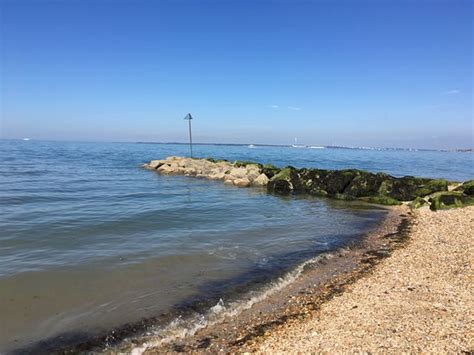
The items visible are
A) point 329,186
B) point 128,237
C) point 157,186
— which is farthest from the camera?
point 157,186

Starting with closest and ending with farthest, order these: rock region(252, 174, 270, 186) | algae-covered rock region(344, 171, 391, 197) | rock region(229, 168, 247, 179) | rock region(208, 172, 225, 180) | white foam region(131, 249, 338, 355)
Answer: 1. white foam region(131, 249, 338, 355)
2. algae-covered rock region(344, 171, 391, 197)
3. rock region(252, 174, 270, 186)
4. rock region(229, 168, 247, 179)
5. rock region(208, 172, 225, 180)

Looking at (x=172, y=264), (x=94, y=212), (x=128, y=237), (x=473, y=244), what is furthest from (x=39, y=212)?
(x=473, y=244)

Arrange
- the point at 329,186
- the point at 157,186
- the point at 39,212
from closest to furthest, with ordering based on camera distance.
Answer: the point at 39,212 → the point at 329,186 → the point at 157,186

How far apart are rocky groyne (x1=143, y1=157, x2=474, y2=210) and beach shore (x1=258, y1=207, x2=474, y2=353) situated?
9.79 metres

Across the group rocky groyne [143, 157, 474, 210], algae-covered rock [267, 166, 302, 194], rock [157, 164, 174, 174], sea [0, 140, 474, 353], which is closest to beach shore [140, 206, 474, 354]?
sea [0, 140, 474, 353]

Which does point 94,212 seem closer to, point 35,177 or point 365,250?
point 365,250

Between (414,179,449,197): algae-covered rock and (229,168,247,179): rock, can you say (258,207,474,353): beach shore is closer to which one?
(414,179,449,197): algae-covered rock

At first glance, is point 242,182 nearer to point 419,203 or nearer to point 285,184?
point 285,184

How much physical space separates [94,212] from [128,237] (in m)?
4.53

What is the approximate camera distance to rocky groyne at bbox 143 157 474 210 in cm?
1891

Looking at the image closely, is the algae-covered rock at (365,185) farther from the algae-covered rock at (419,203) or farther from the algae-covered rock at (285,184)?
the algae-covered rock at (285,184)

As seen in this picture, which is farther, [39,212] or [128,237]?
[39,212]

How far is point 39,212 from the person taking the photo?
1532cm

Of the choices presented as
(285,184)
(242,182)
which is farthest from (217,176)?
(285,184)
